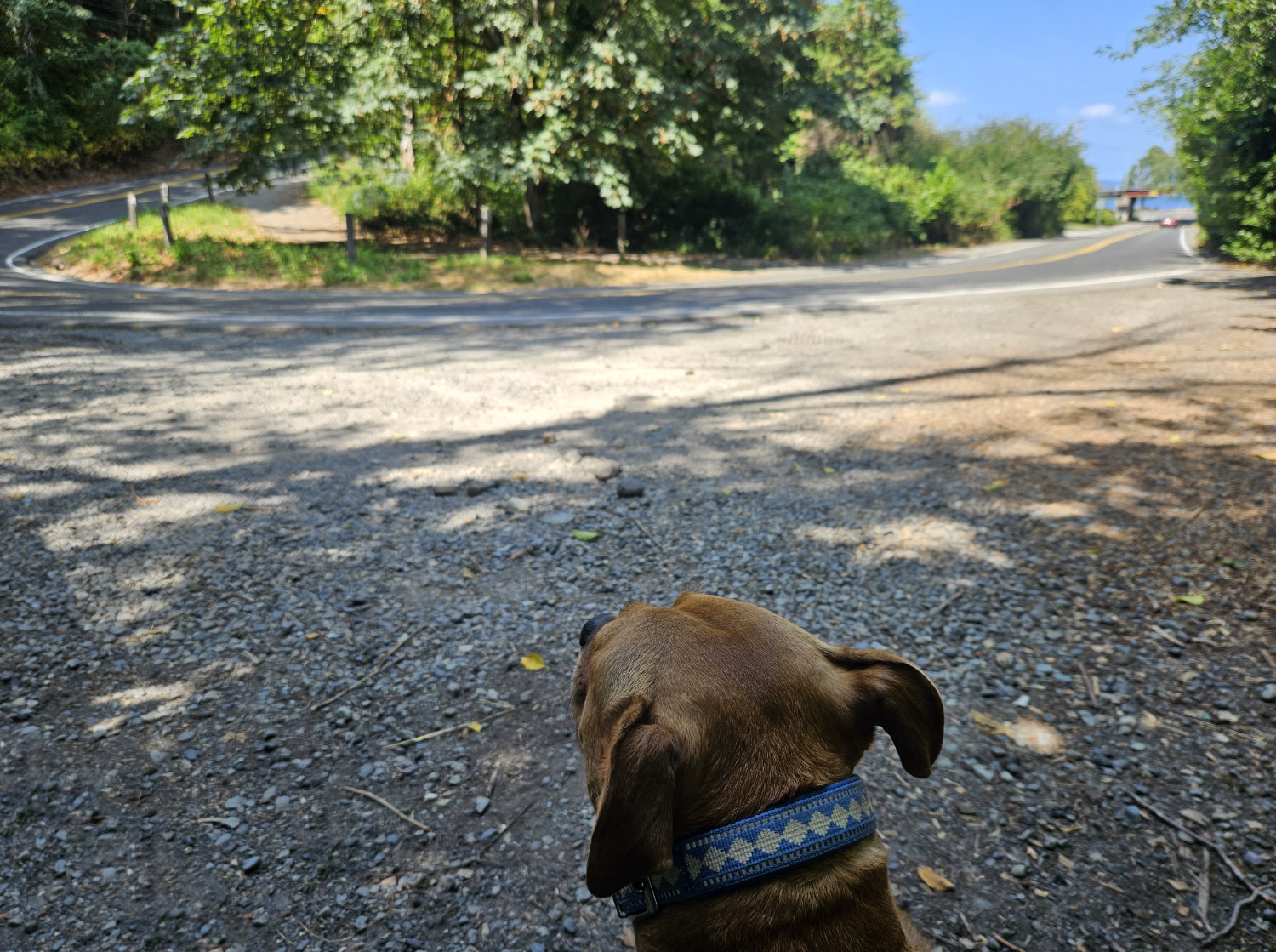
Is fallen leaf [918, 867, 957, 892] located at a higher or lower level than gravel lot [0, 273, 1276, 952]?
lower

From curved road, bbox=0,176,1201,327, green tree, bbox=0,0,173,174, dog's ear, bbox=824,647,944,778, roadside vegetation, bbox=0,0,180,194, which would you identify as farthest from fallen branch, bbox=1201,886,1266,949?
green tree, bbox=0,0,173,174

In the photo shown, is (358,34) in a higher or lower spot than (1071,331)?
higher

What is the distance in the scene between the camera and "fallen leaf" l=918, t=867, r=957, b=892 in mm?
2473

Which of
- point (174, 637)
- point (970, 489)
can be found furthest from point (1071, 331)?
point (174, 637)

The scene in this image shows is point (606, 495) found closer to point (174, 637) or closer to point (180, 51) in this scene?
point (174, 637)

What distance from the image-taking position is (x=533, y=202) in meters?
20.9

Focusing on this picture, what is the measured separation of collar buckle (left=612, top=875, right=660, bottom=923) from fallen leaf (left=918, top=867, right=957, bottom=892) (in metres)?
1.38

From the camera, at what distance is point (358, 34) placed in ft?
56.7

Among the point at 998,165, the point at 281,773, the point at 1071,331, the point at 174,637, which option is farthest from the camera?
the point at 998,165

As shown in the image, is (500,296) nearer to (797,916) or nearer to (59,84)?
(797,916)

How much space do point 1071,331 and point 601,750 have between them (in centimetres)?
1146

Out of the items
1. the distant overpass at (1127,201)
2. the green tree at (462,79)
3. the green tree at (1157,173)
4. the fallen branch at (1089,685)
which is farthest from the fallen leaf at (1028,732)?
the distant overpass at (1127,201)

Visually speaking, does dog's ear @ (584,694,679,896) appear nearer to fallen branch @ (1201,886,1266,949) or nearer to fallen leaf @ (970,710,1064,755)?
fallen branch @ (1201,886,1266,949)

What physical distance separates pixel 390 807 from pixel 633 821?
1.72 meters
